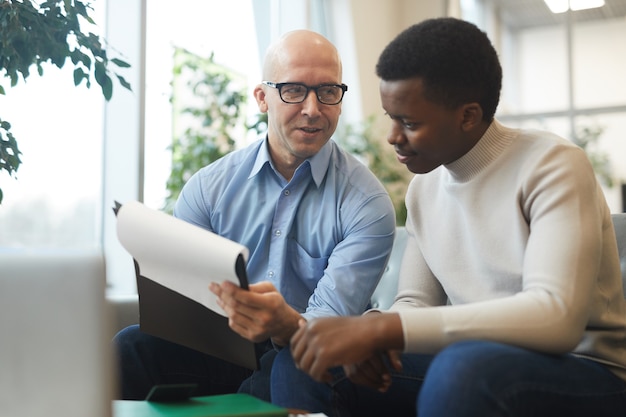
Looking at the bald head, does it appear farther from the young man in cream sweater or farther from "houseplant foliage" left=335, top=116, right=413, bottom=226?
"houseplant foliage" left=335, top=116, right=413, bottom=226

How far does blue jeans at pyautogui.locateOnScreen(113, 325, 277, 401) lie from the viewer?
66.6 inches

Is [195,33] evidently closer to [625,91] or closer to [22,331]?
[22,331]

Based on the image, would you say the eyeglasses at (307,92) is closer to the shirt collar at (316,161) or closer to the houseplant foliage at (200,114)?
the shirt collar at (316,161)

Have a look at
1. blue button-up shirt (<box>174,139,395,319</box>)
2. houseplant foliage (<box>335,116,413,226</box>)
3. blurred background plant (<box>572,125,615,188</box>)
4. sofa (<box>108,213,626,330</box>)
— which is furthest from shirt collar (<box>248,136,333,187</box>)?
blurred background plant (<box>572,125,615,188</box>)

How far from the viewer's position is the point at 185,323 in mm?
1558

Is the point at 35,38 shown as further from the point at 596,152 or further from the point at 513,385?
the point at 596,152

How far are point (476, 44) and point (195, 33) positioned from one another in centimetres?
296

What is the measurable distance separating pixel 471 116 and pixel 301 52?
2.36ft

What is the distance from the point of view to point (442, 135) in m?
1.31

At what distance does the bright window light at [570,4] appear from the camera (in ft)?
20.8

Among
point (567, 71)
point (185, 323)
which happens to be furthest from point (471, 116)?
point (567, 71)

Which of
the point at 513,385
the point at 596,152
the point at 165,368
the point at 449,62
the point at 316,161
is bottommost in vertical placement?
the point at 165,368

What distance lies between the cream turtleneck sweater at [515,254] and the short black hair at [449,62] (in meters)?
0.11

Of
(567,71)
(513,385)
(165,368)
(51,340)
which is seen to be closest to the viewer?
(51,340)
